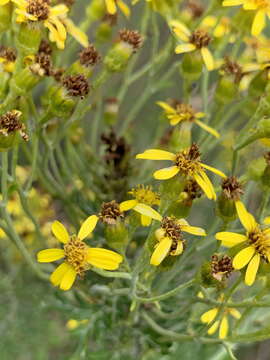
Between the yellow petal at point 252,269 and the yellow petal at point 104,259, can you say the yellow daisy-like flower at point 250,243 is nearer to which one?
the yellow petal at point 252,269

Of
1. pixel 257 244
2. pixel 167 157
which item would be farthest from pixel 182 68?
pixel 257 244

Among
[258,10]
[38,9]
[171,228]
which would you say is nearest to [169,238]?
[171,228]

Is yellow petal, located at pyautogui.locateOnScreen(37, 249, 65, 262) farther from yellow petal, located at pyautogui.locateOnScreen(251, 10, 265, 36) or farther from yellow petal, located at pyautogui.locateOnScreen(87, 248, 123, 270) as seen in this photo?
yellow petal, located at pyautogui.locateOnScreen(251, 10, 265, 36)

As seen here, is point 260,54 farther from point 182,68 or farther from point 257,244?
point 257,244

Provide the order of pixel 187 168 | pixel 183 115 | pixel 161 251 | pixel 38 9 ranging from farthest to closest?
pixel 183 115 < pixel 38 9 < pixel 187 168 < pixel 161 251

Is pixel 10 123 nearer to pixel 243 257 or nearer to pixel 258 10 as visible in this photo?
pixel 243 257

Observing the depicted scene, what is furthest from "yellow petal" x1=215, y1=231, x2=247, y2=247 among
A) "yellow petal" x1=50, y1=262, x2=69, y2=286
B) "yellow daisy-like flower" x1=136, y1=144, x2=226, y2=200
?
"yellow petal" x1=50, y1=262, x2=69, y2=286
